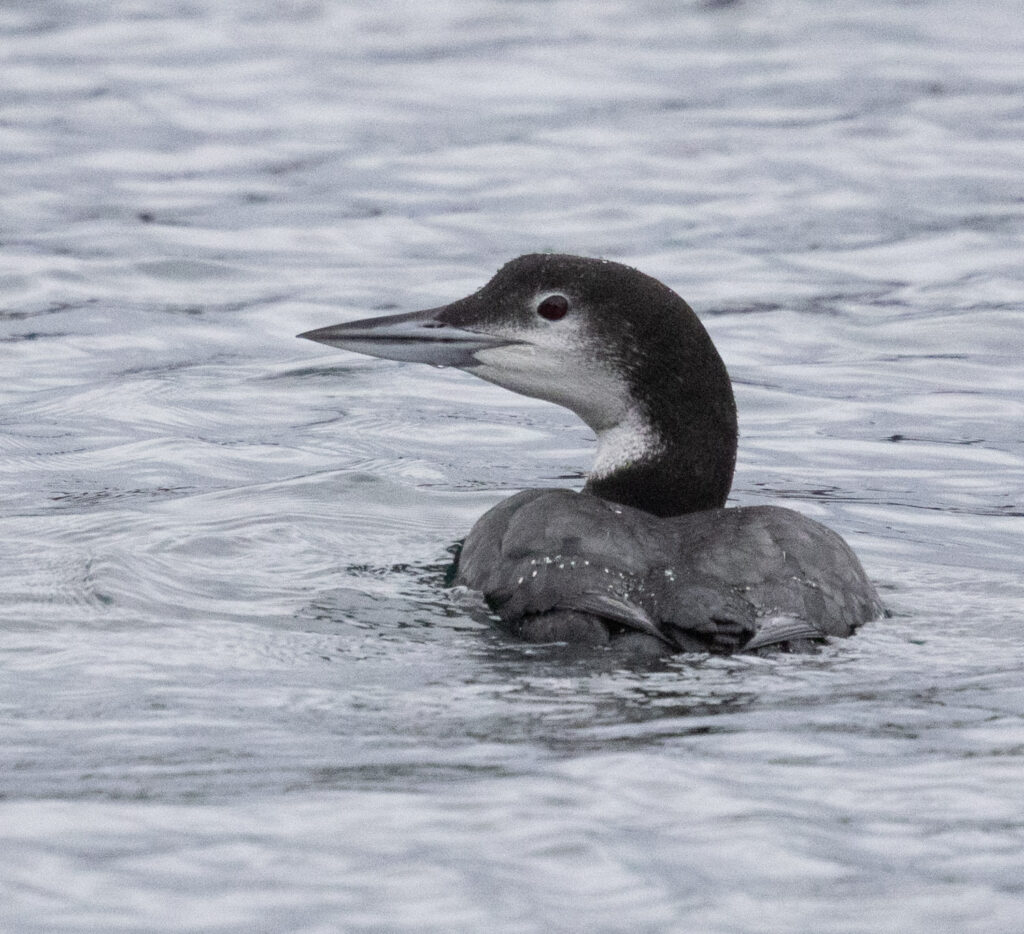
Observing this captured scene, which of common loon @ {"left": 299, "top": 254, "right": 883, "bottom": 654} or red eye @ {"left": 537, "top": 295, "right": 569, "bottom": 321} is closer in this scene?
common loon @ {"left": 299, "top": 254, "right": 883, "bottom": 654}

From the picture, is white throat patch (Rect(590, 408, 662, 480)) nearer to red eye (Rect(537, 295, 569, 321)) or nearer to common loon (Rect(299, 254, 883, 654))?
common loon (Rect(299, 254, 883, 654))

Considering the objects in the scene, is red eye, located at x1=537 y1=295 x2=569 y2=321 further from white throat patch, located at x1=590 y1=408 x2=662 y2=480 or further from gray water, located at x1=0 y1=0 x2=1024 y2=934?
gray water, located at x1=0 y1=0 x2=1024 y2=934

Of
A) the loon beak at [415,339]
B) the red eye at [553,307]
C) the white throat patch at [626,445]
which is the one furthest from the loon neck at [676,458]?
the loon beak at [415,339]

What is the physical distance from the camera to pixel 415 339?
5.83m

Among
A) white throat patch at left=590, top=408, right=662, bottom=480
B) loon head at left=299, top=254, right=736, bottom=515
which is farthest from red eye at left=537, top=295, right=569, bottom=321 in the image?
white throat patch at left=590, top=408, right=662, bottom=480

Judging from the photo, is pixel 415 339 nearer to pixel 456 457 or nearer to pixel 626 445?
pixel 626 445

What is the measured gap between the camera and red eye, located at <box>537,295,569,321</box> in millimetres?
5609

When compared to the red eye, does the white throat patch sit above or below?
below

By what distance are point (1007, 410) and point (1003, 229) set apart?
2526 millimetres

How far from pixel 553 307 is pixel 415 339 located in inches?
16.5

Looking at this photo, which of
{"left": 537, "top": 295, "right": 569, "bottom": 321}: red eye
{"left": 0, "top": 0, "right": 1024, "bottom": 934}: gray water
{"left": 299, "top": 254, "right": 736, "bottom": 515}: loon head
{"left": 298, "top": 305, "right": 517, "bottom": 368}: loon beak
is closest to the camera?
{"left": 0, "top": 0, "right": 1024, "bottom": 934}: gray water

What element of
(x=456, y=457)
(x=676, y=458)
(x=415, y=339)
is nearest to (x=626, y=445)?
(x=676, y=458)

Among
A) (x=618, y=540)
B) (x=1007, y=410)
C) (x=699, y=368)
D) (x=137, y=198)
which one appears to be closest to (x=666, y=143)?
(x=137, y=198)

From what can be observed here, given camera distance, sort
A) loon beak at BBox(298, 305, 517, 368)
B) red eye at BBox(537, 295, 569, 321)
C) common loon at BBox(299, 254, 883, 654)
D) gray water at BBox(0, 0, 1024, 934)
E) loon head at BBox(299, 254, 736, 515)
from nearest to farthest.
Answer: gray water at BBox(0, 0, 1024, 934) → common loon at BBox(299, 254, 883, 654) → loon head at BBox(299, 254, 736, 515) → red eye at BBox(537, 295, 569, 321) → loon beak at BBox(298, 305, 517, 368)
